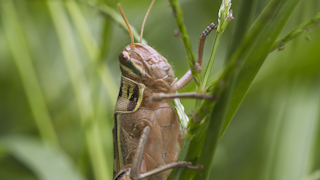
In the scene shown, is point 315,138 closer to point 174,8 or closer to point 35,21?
point 174,8

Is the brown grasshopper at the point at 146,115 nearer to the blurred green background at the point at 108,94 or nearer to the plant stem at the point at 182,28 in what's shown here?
the blurred green background at the point at 108,94

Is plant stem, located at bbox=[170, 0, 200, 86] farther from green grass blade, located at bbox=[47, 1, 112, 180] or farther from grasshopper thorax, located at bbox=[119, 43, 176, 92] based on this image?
green grass blade, located at bbox=[47, 1, 112, 180]

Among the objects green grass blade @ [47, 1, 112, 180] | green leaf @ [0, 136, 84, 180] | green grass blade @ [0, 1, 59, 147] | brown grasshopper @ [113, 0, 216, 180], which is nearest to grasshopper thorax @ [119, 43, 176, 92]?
brown grasshopper @ [113, 0, 216, 180]

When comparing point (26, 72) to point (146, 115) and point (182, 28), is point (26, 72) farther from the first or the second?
point (182, 28)

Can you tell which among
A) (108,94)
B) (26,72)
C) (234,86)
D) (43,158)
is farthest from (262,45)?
(26,72)

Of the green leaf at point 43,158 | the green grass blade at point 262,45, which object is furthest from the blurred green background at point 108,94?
the green grass blade at point 262,45

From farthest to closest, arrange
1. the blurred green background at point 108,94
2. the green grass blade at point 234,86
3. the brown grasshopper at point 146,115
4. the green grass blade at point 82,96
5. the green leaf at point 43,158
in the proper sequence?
1. the green grass blade at point 82,96
2. the green leaf at point 43,158
3. the blurred green background at point 108,94
4. the brown grasshopper at point 146,115
5. the green grass blade at point 234,86

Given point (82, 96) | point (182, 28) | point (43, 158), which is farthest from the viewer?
point (82, 96)

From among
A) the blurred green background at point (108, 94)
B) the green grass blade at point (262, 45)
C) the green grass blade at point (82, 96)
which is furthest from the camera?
the green grass blade at point (82, 96)

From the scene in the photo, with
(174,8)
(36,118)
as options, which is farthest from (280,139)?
(36,118)
